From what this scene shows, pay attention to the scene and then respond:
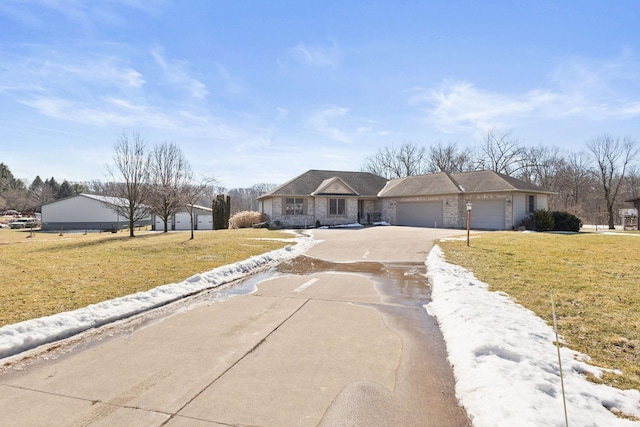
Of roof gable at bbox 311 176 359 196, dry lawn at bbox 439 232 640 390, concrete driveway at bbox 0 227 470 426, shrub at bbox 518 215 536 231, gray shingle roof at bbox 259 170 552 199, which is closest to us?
concrete driveway at bbox 0 227 470 426

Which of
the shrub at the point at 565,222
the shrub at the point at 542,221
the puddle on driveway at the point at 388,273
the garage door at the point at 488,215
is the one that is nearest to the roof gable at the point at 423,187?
the garage door at the point at 488,215

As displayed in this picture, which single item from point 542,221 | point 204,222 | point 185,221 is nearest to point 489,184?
point 542,221

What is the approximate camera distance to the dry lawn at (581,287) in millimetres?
4340

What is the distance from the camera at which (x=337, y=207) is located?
29766 millimetres

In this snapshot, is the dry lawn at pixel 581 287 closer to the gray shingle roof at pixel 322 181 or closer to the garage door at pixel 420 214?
the garage door at pixel 420 214

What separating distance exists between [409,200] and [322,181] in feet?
27.1

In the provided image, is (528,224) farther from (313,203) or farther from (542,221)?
(313,203)

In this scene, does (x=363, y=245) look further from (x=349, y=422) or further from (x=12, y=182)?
(x=12, y=182)

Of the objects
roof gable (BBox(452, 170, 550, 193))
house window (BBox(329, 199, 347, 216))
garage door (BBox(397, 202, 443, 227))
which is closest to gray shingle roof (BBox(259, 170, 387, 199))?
house window (BBox(329, 199, 347, 216))

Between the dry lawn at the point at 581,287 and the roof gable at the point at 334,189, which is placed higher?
the roof gable at the point at 334,189

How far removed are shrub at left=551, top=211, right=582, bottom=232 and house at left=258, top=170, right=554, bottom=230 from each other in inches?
70.0

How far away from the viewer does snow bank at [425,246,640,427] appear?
2.86 metres

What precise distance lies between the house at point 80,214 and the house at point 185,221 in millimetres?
9009

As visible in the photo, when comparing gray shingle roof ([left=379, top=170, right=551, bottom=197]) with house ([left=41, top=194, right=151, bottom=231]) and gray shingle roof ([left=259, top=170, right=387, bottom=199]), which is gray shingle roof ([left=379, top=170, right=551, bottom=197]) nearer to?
gray shingle roof ([left=259, top=170, right=387, bottom=199])
